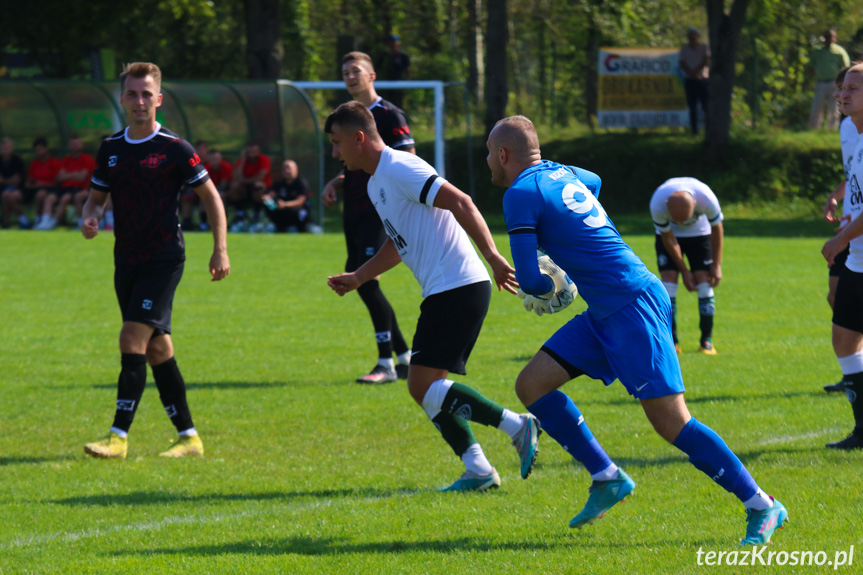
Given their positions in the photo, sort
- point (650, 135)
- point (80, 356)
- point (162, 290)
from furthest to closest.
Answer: point (650, 135) < point (80, 356) < point (162, 290)

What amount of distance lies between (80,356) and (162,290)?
13.4 feet

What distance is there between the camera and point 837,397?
7.73m

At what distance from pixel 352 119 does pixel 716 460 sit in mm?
2462

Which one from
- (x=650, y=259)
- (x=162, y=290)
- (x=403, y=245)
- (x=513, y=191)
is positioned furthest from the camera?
(x=650, y=259)

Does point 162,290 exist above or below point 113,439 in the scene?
above

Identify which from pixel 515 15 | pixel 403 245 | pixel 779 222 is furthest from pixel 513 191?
pixel 515 15

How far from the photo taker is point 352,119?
5.49 meters

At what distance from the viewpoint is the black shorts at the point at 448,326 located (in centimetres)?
542

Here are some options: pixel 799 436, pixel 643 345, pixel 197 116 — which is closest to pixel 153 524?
pixel 643 345

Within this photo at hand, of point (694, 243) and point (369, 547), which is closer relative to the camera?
point (369, 547)

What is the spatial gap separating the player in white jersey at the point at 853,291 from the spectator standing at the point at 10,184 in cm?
1987

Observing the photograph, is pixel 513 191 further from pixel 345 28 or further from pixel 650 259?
pixel 345 28

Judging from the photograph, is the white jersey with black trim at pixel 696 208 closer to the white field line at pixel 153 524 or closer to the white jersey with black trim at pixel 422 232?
the white jersey with black trim at pixel 422 232

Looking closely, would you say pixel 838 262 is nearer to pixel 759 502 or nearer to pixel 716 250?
pixel 716 250
